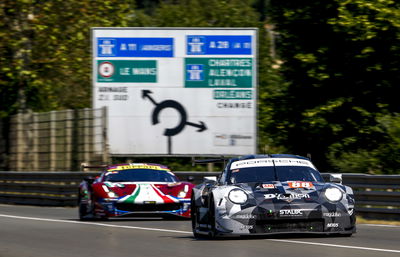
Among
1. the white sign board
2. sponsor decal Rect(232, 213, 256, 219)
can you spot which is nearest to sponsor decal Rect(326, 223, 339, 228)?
sponsor decal Rect(232, 213, 256, 219)

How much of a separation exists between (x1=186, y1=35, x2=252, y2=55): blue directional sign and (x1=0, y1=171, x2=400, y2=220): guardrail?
5.04 meters

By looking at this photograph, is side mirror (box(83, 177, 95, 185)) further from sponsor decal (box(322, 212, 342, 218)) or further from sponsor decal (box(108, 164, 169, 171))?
sponsor decal (box(322, 212, 342, 218))

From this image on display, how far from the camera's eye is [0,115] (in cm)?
3419

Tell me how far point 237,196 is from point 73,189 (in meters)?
13.3

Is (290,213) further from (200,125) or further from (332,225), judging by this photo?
(200,125)

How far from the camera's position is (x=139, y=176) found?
18812mm

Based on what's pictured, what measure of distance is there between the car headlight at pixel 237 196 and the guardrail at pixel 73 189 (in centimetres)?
529

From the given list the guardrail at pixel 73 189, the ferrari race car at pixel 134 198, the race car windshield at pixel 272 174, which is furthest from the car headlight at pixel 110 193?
the race car windshield at pixel 272 174

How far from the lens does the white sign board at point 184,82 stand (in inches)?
1080

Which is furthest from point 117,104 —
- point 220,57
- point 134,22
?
point 134,22

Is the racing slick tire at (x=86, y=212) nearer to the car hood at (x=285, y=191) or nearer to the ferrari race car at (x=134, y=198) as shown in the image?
the ferrari race car at (x=134, y=198)

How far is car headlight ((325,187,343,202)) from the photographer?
39.9 feet

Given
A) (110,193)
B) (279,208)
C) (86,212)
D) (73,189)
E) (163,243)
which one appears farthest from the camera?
(73,189)

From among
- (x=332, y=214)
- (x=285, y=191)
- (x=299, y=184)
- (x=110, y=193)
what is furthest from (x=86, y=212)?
(x=332, y=214)
